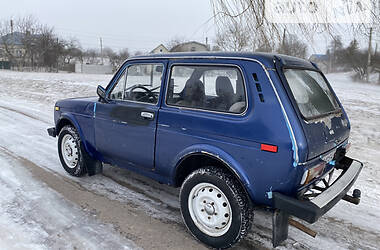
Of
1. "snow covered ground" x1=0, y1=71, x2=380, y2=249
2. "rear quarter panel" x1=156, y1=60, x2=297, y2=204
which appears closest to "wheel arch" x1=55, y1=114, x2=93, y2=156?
"snow covered ground" x1=0, y1=71, x2=380, y2=249

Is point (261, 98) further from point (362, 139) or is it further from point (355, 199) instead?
point (362, 139)

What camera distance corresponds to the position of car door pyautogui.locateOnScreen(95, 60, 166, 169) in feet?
11.3

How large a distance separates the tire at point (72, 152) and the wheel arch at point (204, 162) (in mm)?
1767

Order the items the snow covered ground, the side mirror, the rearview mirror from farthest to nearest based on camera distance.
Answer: the side mirror, the rearview mirror, the snow covered ground

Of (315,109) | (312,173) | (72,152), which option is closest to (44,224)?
(72,152)

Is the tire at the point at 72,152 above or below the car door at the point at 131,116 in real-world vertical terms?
below

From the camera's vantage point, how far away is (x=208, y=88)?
3100 mm

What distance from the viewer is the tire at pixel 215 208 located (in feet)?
9.03

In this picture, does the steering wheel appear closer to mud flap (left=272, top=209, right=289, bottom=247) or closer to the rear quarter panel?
the rear quarter panel

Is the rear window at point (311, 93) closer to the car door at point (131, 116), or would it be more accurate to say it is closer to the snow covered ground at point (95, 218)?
the snow covered ground at point (95, 218)

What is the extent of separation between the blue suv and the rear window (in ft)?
0.05

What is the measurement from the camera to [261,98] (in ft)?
8.59

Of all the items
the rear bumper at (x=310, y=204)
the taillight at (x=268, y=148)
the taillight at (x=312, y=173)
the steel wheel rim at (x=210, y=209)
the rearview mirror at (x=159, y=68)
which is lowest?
the steel wheel rim at (x=210, y=209)

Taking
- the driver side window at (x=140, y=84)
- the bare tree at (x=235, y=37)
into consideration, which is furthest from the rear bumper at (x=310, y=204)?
the bare tree at (x=235, y=37)
